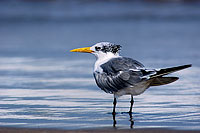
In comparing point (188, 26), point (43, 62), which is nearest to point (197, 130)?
point (43, 62)

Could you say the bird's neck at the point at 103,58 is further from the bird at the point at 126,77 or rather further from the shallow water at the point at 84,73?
the shallow water at the point at 84,73

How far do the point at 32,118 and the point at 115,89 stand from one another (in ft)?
4.28

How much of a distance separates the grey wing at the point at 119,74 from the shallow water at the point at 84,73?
44cm

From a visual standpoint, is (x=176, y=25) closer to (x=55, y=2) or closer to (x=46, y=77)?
(x=46, y=77)

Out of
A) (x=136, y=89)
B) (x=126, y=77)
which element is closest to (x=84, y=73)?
(x=136, y=89)

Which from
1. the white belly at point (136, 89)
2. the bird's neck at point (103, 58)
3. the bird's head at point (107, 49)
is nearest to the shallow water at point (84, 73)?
the white belly at point (136, 89)

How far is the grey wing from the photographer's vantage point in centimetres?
784

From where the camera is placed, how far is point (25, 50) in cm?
1634

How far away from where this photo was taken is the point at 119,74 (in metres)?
7.98

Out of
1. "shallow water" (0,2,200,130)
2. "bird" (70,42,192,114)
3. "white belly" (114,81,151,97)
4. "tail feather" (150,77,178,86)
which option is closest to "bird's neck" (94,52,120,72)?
"bird" (70,42,192,114)

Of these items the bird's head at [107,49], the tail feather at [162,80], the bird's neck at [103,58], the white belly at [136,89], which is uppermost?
the bird's head at [107,49]

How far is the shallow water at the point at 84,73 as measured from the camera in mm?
7742

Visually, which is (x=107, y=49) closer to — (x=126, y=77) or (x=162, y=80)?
(x=126, y=77)

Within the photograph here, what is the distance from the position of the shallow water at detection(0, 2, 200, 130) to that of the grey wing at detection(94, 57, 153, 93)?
0.44 m
